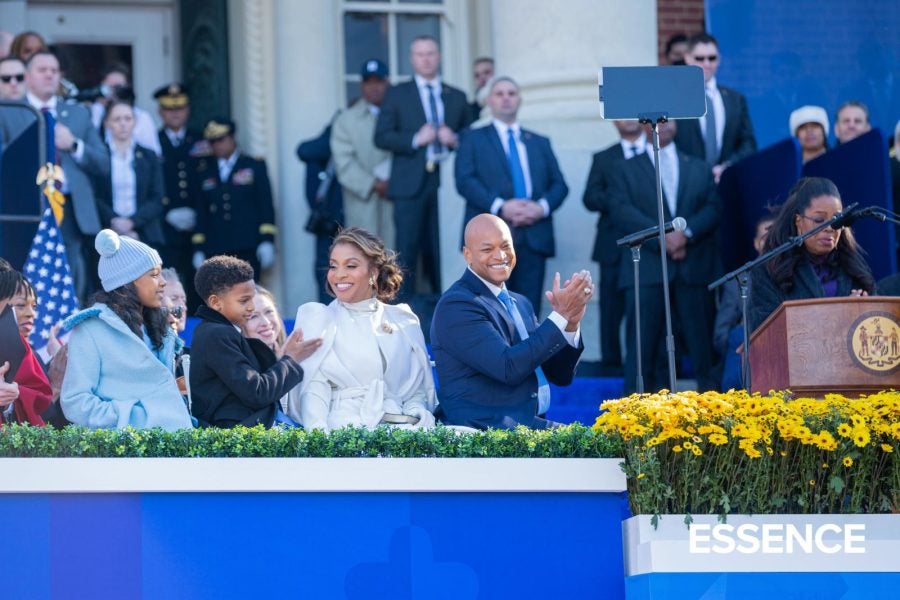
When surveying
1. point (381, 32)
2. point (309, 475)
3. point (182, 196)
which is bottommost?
point (309, 475)

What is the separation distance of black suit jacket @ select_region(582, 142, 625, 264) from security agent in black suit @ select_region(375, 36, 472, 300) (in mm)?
1312

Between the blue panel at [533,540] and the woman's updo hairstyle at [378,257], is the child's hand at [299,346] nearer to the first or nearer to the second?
the woman's updo hairstyle at [378,257]

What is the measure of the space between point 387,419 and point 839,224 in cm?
212

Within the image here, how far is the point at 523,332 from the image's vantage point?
788 centimetres

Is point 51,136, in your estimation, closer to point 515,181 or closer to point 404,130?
point 404,130

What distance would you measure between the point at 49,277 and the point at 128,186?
167 cm

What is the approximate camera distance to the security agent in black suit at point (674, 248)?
1087 centimetres

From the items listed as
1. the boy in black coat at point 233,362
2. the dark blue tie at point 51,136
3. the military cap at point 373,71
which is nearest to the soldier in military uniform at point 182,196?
the military cap at point 373,71

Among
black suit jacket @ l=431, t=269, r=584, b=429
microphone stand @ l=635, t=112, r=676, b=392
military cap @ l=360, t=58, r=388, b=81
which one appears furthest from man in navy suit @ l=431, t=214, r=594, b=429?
military cap @ l=360, t=58, r=388, b=81

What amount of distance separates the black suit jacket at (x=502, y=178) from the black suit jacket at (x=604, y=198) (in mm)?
236

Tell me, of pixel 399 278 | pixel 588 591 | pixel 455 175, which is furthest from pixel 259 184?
pixel 588 591

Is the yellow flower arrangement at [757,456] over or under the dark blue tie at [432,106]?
under

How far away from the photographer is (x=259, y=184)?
42.4ft

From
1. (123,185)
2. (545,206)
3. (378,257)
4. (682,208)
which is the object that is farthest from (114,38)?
(378,257)
